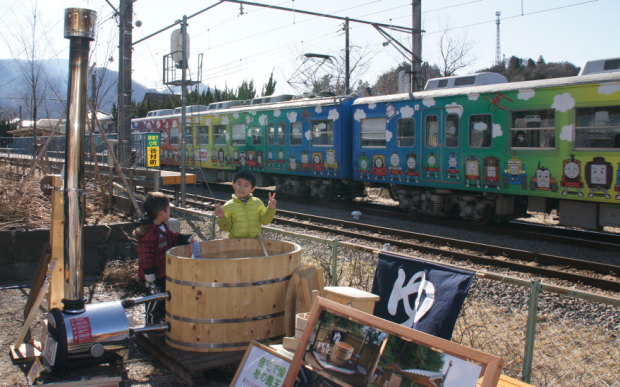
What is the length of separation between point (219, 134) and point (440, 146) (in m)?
11.4

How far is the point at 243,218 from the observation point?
5641 millimetres

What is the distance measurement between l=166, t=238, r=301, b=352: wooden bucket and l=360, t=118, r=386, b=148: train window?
11290mm

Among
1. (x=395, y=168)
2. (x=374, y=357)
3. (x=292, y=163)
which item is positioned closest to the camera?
(x=374, y=357)

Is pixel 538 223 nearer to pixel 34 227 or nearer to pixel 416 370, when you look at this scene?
pixel 34 227

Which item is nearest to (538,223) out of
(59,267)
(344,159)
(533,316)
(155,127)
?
(344,159)

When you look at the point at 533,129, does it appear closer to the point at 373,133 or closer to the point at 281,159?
the point at 373,133

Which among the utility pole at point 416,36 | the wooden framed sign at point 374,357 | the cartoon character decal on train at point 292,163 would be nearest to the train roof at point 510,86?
the utility pole at point 416,36

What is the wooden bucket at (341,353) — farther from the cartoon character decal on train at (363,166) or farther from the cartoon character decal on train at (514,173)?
the cartoon character decal on train at (363,166)

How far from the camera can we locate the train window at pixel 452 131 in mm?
13626

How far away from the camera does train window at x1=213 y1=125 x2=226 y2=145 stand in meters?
22.8

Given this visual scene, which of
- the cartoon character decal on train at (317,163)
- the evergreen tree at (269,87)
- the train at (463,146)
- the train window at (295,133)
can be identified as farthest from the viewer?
the evergreen tree at (269,87)

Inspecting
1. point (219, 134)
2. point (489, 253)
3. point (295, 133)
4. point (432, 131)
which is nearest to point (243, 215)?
point (489, 253)

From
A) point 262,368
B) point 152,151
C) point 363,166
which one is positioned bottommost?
point 262,368

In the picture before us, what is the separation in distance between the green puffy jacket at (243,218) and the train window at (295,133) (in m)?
13.2
